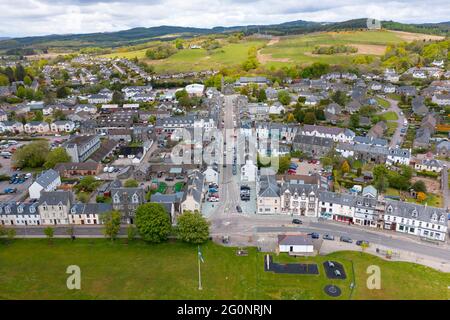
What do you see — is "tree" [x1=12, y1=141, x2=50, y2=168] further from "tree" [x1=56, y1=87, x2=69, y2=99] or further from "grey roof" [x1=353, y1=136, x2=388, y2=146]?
"tree" [x1=56, y1=87, x2=69, y2=99]

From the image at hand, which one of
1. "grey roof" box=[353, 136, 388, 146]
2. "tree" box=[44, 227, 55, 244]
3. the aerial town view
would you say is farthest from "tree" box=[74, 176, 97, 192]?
"grey roof" box=[353, 136, 388, 146]

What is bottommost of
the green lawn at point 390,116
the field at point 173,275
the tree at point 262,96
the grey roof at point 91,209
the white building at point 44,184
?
the field at point 173,275

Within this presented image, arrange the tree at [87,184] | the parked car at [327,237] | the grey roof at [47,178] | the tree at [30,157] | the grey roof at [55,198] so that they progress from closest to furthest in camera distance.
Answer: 1. the parked car at [327,237]
2. the grey roof at [55,198]
3. the grey roof at [47,178]
4. the tree at [87,184]
5. the tree at [30,157]

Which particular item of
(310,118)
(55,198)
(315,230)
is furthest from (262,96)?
(55,198)

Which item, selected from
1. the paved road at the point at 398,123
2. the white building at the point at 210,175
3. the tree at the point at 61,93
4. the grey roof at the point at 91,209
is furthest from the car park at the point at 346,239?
the tree at the point at 61,93

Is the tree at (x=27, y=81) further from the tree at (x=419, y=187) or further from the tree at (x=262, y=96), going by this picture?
the tree at (x=419, y=187)
